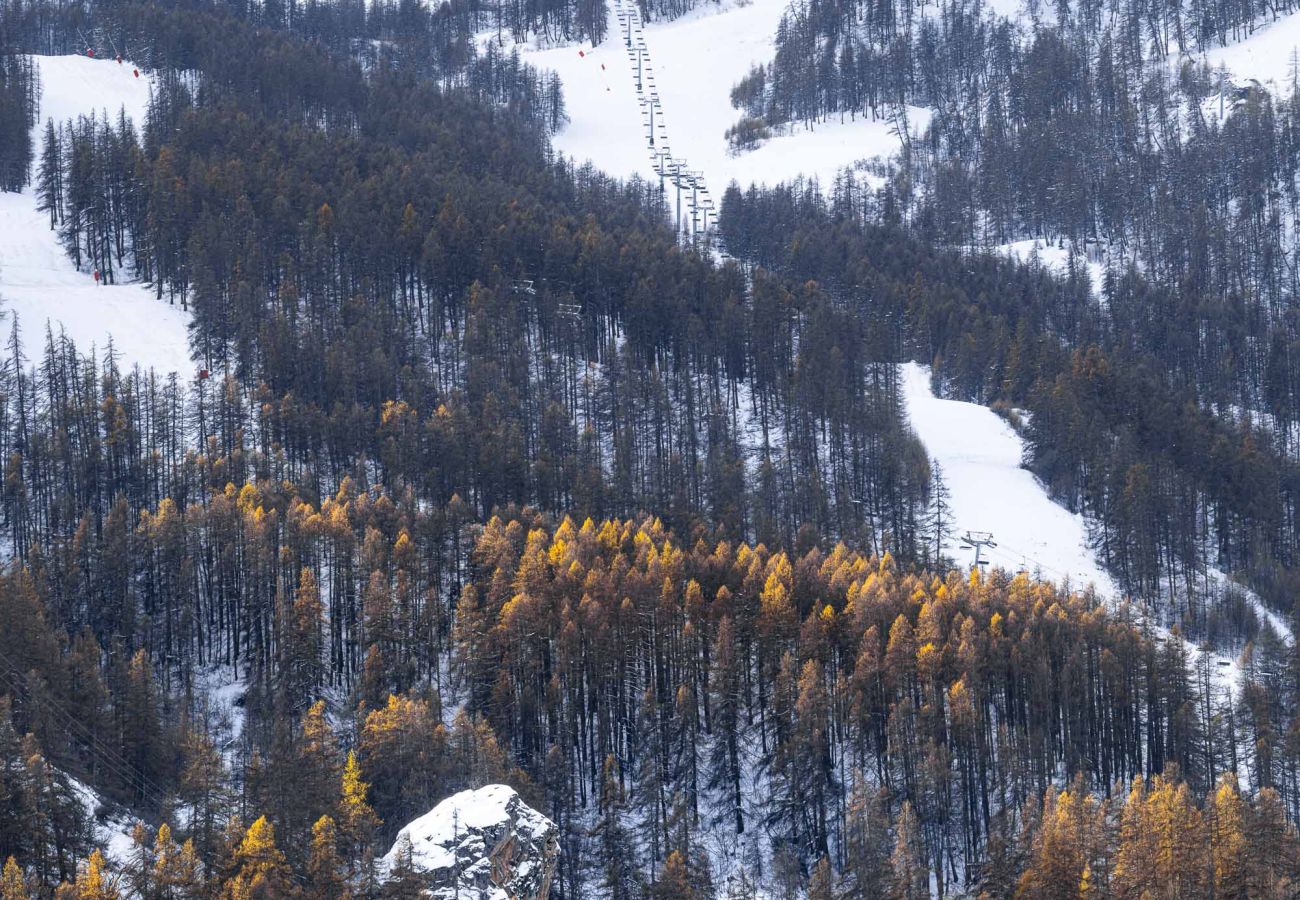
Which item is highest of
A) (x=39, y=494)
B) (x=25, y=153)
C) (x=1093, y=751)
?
(x=25, y=153)

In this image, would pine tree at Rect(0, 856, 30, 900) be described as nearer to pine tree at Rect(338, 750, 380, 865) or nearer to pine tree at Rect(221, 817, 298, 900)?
pine tree at Rect(221, 817, 298, 900)

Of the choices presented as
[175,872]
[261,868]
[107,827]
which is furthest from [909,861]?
[107,827]

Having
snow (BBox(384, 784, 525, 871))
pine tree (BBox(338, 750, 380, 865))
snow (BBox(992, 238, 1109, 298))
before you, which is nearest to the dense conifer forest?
pine tree (BBox(338, 750, 380, 865))

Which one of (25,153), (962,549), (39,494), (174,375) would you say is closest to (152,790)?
(39,494)

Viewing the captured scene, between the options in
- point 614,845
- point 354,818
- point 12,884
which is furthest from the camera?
point 614,845

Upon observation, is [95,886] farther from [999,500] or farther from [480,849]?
[999,500]

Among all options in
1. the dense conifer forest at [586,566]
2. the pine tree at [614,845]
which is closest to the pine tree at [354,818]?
the dense conifer forest at [586,566]

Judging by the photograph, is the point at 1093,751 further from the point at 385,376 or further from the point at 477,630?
the point at 385,376
